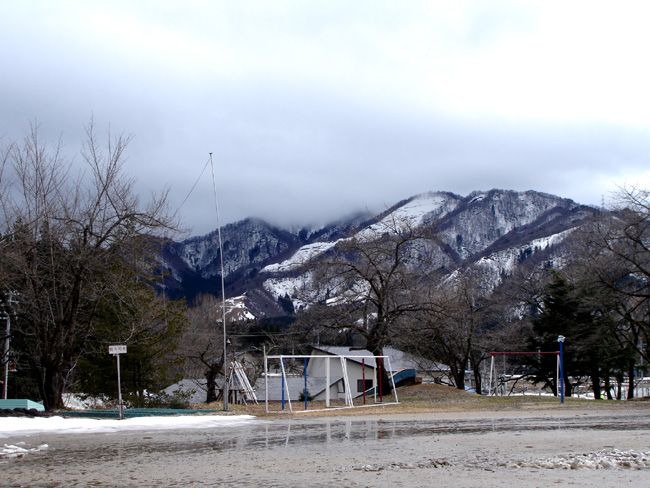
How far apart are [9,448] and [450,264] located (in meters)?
62.9

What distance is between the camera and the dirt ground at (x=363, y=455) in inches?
409

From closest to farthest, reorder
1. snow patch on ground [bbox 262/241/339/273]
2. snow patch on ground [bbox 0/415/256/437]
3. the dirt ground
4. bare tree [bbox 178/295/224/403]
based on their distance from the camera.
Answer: the dirt ground
snow patch on ground [bbox 0/415/256/437]
snow patch on ground [bbox 262/241/339/273]
bare tree [bbox 178/295/224/403]

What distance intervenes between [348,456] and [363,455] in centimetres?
29

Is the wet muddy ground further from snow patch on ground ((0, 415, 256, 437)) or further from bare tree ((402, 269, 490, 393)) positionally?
bare tree ((402, 269, 490, 393))

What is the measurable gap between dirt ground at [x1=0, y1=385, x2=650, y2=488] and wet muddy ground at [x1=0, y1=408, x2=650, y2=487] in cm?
2

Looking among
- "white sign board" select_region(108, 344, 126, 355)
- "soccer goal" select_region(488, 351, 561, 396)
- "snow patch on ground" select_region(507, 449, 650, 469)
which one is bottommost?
"soccer goal" select_region(488, 351, 561, 396)

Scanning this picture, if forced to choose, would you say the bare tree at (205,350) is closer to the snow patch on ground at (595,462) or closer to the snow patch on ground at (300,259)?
the snow patch on ground at (300,259)

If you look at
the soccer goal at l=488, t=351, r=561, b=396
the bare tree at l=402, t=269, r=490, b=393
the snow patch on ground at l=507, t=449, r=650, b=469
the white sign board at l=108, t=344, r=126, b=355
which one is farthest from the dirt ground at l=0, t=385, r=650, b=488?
the soccer goal at l=488, t=351, r=561, b=396

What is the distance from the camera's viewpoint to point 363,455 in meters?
13.4

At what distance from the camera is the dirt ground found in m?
10.4

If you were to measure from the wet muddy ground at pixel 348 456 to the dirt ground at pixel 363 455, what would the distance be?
0.06 ft

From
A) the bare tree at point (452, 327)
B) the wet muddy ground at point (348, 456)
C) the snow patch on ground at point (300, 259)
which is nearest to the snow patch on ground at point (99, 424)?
the wet muddy ground at point (348, 456)

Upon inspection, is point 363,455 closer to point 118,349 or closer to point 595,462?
point 595,462

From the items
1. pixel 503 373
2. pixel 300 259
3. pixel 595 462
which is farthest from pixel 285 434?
pixel 503 373
